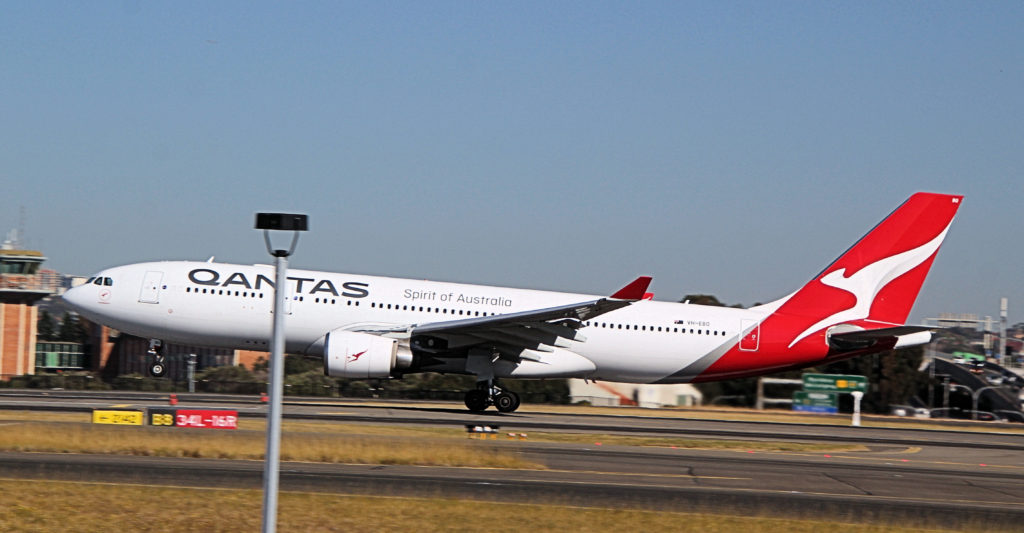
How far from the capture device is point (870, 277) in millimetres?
34062

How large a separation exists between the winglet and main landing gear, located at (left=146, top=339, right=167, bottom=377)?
Result: 45.7 feet

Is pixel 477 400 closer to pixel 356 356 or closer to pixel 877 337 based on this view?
pixel 356 356

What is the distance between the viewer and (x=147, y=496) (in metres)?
14.4

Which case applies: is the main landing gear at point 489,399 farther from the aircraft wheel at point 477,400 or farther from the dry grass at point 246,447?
the dry grass at point 246,447

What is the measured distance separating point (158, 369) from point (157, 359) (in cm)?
44

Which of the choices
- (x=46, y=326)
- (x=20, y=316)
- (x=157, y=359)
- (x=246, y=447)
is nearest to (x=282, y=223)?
(x=246, y=447)

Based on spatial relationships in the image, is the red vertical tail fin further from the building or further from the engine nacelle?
the engine nacelle

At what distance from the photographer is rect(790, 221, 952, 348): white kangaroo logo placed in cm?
3391

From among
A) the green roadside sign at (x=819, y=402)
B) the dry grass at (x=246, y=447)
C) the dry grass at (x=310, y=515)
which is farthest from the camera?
Result: the green roadside sign at (x=819, y=402)

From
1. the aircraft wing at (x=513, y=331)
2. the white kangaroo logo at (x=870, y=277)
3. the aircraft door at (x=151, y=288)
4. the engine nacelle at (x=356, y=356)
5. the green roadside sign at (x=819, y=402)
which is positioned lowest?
the green roadside sign at (x=819, y=402)

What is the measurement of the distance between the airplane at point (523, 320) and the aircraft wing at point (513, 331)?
4 centimetres

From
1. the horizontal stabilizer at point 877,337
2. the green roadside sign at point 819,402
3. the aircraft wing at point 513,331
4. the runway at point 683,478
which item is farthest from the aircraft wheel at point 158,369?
the green roadside sign at point 819,402

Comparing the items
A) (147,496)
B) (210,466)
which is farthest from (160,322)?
(147,496)

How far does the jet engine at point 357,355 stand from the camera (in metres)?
28.5
